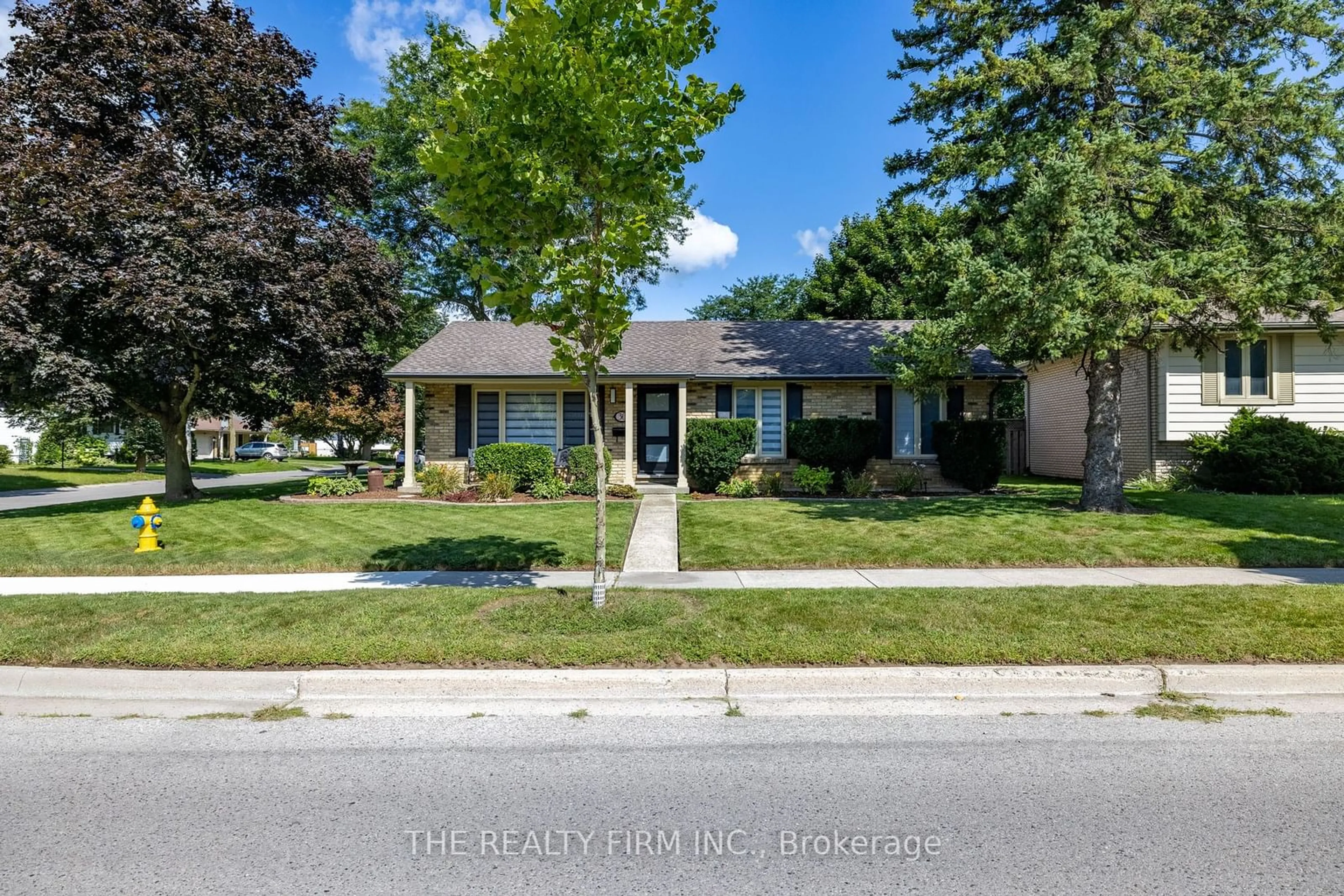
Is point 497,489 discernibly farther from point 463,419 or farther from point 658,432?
point 658,432

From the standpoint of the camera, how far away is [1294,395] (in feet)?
49.9

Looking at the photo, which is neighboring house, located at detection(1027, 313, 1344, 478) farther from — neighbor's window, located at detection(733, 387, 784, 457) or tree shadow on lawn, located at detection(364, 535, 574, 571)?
tree shadow on lawn, located at detection(364, 535, 574, 571)

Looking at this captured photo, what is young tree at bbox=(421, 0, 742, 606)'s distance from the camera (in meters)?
5.56

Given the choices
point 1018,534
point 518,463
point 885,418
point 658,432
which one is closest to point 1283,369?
point 885,418

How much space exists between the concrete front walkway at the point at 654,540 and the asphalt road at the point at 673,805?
4.26 metres

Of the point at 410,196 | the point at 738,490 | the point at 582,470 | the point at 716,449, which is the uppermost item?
the point at 410,196

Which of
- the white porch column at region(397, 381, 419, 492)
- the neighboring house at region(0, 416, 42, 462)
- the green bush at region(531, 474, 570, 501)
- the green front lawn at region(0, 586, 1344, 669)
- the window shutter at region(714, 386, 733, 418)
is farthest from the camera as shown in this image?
the neighboring house at region(0, 416, 42, 462)

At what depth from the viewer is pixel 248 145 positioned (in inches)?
587

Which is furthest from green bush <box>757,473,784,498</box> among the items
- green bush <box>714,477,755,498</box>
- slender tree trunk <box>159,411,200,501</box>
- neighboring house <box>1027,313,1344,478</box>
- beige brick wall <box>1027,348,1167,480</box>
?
slender tree trunk <box>159,411,200,501</box>

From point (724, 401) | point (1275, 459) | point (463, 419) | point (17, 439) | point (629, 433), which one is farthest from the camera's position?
point (17, 439)

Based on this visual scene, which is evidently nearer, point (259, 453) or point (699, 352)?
point (699, 352)

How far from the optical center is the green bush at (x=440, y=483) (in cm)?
1555

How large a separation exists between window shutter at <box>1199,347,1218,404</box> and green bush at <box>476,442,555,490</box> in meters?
14.4

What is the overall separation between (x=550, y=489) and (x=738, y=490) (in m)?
4.04
